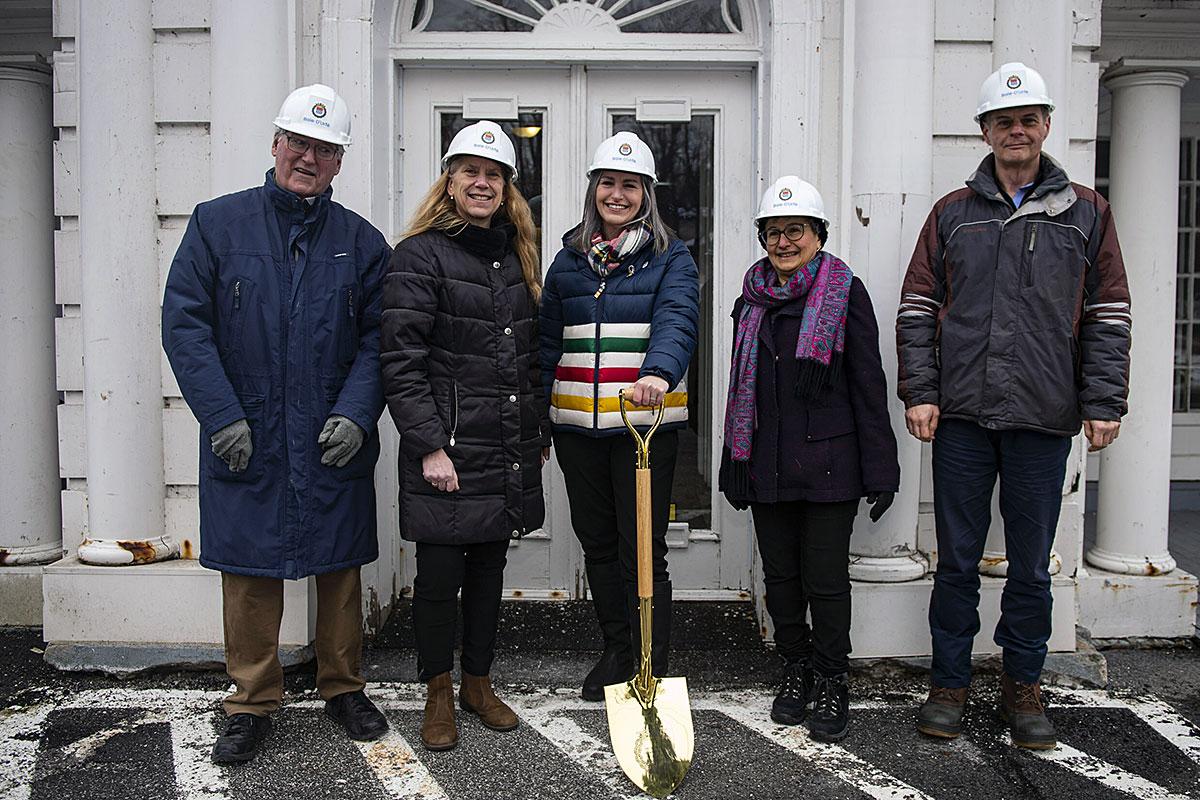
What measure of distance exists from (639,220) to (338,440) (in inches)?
49.7

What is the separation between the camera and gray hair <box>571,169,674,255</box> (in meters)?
3.71

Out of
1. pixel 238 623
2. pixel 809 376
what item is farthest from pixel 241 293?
pixel 809 376

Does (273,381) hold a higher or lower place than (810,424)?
higher

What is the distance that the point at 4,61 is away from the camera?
15.7ft

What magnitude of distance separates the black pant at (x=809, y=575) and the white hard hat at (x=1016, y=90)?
1401 millimetres

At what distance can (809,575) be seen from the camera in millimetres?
3664

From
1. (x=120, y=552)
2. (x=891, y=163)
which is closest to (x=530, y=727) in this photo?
(x=120, y=552)

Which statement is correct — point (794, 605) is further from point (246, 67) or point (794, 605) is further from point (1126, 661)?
point (246, 67)

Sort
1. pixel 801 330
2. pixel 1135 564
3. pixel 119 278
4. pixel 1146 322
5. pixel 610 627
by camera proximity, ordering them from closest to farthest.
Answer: pixel 801 330 < pixel 610 627 < pixel 119 278 < pixel 1135 564 < pixel 1146 322

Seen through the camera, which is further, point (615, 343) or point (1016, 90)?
point (615, 343)

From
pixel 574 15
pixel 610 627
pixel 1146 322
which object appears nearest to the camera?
pixel 610 627

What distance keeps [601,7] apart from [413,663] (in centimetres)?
290

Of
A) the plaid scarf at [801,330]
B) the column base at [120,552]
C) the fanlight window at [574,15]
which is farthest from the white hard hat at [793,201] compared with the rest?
the column base at [120,552]

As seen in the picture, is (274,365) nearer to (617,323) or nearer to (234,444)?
(234,444)
